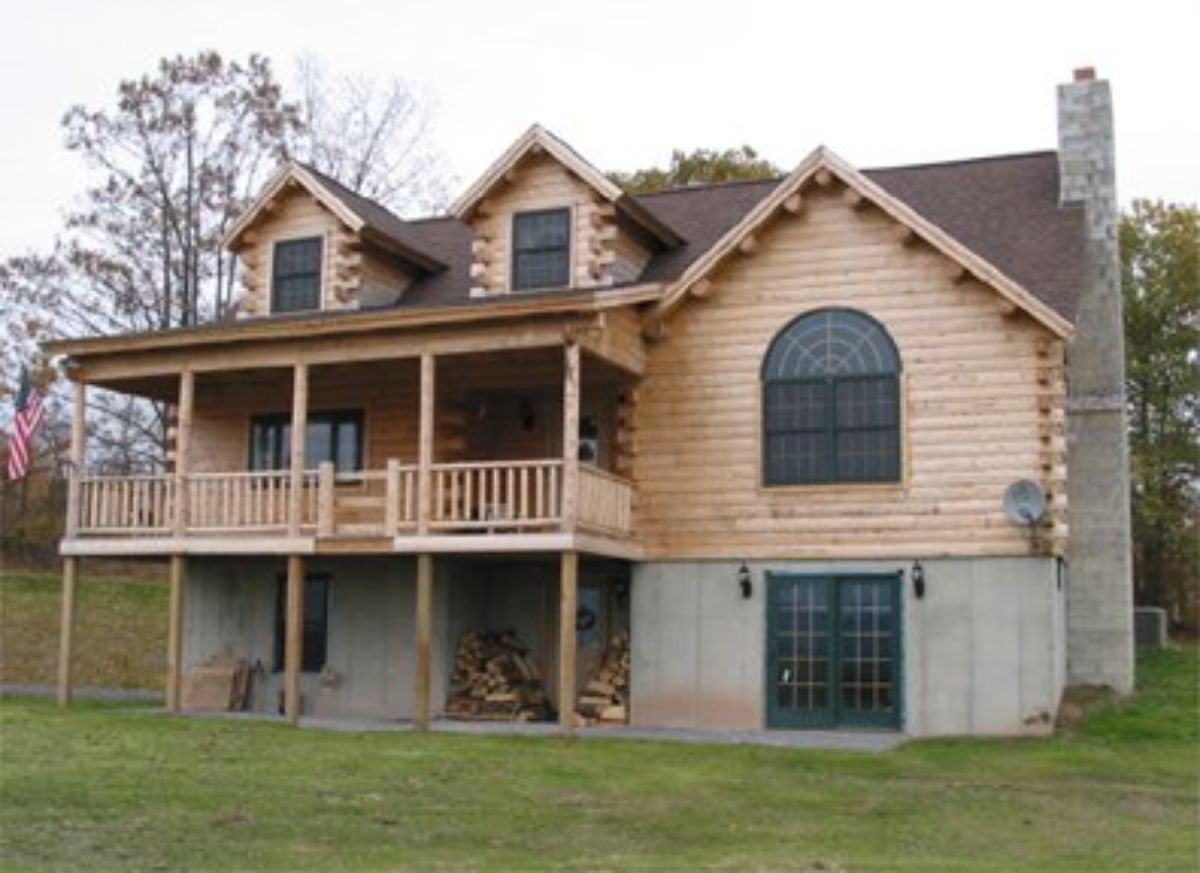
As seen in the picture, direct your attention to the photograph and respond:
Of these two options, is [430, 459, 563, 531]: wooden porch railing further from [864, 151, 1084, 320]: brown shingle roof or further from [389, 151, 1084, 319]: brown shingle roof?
[864, 151, 1084, 320]: brown shingle roof

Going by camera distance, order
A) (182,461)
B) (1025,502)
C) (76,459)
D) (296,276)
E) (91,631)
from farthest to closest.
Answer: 1. (91,631)
2. (296,276)
3. (76,459)
4. (182,461)
5. (1025,502)

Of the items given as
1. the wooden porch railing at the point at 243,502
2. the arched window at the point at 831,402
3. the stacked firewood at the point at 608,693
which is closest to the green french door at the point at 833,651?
the arched window at the point at 831,402

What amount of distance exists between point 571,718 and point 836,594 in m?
3.83

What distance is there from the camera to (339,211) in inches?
901

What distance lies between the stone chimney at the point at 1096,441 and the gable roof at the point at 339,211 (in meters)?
9.82

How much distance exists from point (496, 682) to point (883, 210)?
329 inches

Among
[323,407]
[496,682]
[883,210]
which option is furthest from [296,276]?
[883,210]

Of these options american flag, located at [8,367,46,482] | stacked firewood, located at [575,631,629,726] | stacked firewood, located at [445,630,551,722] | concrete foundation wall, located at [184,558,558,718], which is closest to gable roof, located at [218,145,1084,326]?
american flag, located at [8,367,46,482]

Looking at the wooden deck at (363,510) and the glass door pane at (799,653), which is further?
the glass door pane at (799,653)

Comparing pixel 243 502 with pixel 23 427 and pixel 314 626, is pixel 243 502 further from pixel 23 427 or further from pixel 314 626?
pixel 23 427

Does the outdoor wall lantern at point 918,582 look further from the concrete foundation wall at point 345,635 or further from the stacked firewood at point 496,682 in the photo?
the concrete foundation wall at point 345,635

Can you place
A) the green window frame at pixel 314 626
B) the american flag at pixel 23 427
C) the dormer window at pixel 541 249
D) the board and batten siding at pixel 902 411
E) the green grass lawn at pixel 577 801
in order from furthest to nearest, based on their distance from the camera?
the green window frame at pixel 314 626, the american flag at pixel 23 427, the dormer window at pixel 541 249, the board and batten siding at pixel 902 411, the green grass lawn at pixel 577 801

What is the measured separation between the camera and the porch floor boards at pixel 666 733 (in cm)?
1789

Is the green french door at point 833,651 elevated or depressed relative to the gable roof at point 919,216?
depressed
